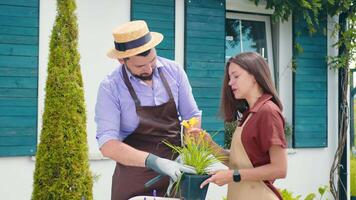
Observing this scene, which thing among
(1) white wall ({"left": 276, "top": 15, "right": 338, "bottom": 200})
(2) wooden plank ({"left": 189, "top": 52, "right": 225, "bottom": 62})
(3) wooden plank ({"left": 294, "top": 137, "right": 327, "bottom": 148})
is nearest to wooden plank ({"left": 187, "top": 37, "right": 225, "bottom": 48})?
(2) wooden plank ({"left": 189, "top": 52, "right": 225, "bottom": 62})

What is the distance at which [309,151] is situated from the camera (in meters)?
6.90

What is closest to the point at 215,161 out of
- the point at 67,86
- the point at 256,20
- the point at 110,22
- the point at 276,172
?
the point at 276,172

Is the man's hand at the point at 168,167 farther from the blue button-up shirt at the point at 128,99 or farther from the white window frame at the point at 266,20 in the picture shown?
the white window frame at the point at 266,20

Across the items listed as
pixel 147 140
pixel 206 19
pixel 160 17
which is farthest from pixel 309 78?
pixel 147 140

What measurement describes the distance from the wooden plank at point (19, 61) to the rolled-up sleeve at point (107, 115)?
221 centimetres

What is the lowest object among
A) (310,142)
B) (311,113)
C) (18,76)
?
(310,142)

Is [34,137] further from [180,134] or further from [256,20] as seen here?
[256,20]

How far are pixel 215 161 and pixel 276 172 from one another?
11.3 inches

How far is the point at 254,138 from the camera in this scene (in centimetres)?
261

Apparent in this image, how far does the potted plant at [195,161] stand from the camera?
2473mm

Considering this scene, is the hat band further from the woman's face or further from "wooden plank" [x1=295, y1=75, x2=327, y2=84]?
"wooden plank" [x1=295, y1=75, x2=327, y2=84]

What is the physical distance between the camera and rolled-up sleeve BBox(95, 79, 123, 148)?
2801 mm

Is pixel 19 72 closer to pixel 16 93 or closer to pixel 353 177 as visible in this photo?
pixel 16 93

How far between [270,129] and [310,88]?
443cm
